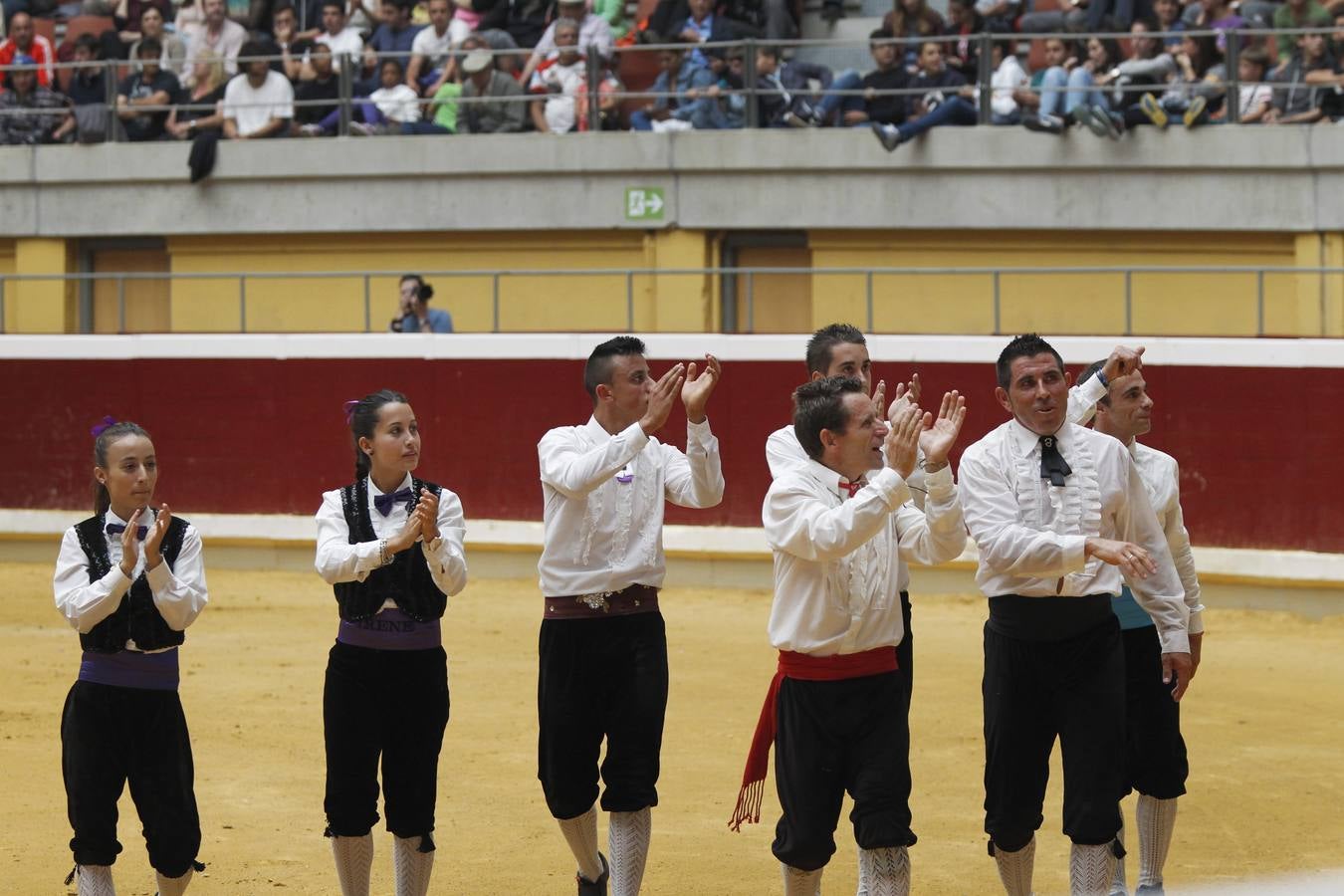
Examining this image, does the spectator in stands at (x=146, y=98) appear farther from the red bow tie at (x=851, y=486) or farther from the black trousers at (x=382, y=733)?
the red bow tie at (x=851, y=486)

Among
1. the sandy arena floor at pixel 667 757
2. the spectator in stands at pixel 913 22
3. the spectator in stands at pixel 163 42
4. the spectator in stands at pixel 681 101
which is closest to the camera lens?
the sandy arena floor at pixel 667 757

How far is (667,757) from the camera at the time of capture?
912 cm

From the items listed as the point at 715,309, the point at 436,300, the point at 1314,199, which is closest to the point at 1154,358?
the point at 1314,199

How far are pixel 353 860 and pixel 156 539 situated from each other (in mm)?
1184

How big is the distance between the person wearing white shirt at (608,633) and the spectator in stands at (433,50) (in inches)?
493

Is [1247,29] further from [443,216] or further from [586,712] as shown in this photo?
[586,712]

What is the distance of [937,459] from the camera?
18.2 ft

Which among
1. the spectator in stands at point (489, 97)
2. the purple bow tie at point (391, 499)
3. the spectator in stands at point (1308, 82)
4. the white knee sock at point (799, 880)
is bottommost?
the white knee sock at point (799, 880)

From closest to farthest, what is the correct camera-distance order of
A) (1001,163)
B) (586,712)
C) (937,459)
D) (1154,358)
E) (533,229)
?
(937,459) < (586,712) < (1154,358) < (1001,163) < (533,229)

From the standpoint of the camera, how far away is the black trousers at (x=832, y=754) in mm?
5590

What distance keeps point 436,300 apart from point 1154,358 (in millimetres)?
6440

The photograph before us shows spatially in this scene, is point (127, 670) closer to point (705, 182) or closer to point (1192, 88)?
point (1192, 88)

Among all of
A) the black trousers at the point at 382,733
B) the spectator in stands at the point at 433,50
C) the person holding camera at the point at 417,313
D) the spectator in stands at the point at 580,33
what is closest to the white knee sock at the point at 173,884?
the black trousers at the point at 382,733

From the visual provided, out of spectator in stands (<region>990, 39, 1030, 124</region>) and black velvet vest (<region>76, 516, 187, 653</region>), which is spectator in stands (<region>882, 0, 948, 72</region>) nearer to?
spectator in stands (<region>990, 39, 1030, 124</region>)
